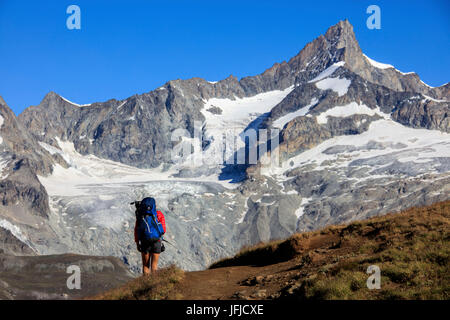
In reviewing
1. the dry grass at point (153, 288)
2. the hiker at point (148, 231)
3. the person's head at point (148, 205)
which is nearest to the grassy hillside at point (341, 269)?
the dry grass at point (153, 288)

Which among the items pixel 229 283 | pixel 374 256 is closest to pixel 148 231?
pixel 229 283

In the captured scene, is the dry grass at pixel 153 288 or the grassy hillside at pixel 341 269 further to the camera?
the dry grass at pixel 153 288

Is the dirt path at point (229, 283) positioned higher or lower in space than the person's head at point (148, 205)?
lower

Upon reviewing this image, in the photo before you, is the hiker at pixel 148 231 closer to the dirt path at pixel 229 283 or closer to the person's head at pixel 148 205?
the person's head at pixel 148 205

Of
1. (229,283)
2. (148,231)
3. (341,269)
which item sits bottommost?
(229,283)

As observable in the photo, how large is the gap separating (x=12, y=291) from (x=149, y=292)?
568 feet

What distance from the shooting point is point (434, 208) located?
985 inches

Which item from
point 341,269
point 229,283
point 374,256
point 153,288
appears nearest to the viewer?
point 341,269

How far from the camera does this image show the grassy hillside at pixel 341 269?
15.8 m

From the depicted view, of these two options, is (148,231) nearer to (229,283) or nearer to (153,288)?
(153,288)

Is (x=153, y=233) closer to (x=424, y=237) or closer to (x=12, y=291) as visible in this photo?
(x=424, y=237)

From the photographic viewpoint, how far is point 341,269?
1755 cm

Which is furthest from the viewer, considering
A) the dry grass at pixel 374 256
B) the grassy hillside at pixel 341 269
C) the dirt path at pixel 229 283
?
the dirt path at pixel 229 283
